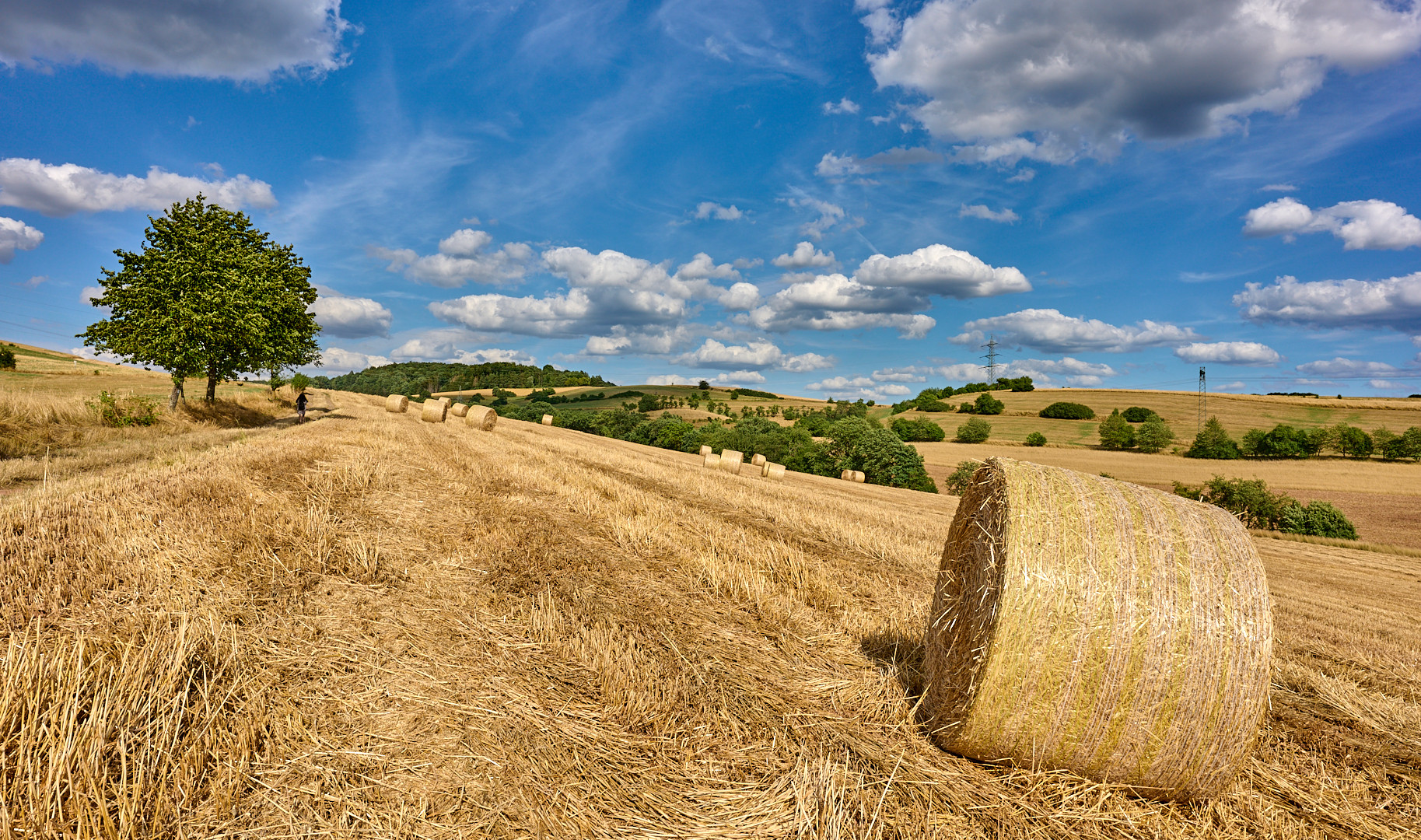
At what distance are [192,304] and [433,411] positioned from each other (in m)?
11.5

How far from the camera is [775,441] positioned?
64.3 m

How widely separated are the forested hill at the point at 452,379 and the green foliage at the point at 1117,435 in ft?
300

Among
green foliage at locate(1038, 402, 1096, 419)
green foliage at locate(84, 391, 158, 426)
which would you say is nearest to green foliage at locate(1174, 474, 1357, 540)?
green foliage at locate(1038, 402, 1096, 419)

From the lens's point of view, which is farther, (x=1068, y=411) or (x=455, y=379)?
(x=455, y=379)

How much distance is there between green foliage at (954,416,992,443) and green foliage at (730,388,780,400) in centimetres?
4853

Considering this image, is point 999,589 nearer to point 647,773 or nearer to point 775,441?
point 647,773

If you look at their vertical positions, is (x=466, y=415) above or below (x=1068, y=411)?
below

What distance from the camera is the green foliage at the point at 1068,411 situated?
268 ft

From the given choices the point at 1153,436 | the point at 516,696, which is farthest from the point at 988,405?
the point at 516,696

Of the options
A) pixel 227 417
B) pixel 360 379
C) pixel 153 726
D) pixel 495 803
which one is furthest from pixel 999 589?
pixel 360 379

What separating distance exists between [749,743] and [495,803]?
158 cm

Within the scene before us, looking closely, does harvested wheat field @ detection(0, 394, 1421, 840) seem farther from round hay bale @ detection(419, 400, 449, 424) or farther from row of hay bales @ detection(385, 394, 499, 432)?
round hay bale @ detection(419, 400, 449, 424)

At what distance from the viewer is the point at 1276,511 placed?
121 ft

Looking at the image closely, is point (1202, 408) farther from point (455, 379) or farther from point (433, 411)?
point (455, 379)
